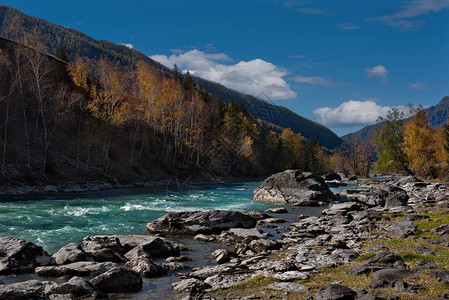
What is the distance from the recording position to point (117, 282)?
1005 cm

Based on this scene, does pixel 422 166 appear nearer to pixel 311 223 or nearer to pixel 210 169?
pixel 210 169

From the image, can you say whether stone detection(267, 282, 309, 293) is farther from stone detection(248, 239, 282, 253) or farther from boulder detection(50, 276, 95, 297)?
stone detection(248, 239, 282, 253)

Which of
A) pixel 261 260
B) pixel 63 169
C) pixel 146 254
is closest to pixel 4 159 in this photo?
pixel 63 169

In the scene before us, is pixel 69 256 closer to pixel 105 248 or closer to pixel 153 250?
pixel 105 248

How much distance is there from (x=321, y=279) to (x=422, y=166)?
62507 millimetres

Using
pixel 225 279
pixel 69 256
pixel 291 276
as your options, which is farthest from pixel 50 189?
pixel 291 276

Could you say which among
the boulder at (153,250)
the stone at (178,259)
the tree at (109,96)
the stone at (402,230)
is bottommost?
the stone at (178,259)

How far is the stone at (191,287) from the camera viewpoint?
9517 mm

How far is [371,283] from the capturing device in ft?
26.3

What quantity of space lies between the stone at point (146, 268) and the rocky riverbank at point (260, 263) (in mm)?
36

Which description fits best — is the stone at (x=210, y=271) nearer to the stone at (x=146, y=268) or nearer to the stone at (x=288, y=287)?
the stone at (x=146, y=268)

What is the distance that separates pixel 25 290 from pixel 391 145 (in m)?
68.0

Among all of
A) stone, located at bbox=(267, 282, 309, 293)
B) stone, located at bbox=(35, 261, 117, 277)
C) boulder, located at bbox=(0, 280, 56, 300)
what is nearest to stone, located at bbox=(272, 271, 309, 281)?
stone, located at bbox=(267, 282, 309, 293)

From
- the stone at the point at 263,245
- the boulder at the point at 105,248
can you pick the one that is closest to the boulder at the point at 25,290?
the boulder at the point at 105,248
